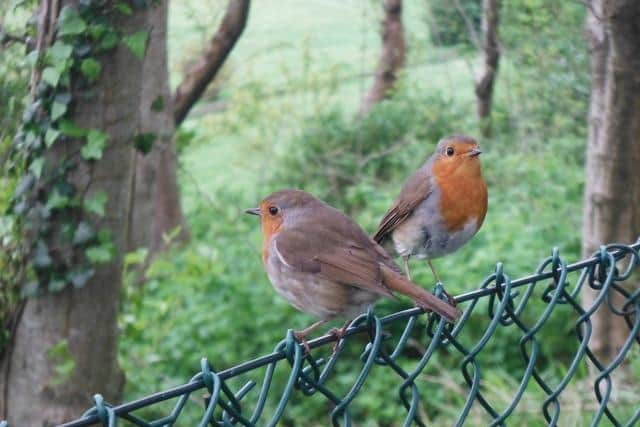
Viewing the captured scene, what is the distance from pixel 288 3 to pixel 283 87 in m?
4.68

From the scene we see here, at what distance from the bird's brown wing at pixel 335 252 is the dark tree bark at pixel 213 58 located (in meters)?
3.52

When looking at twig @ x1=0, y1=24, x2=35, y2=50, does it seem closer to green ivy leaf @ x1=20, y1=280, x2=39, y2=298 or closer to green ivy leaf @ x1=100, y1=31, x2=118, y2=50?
green ivy leaf @ x1=100, y1=31, x2=118, y2=50

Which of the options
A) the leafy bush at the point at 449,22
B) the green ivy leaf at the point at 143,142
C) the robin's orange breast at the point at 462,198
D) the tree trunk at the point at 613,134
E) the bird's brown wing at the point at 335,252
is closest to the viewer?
the bird's brown wing at the point at 335,252

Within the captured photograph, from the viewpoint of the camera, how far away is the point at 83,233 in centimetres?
362

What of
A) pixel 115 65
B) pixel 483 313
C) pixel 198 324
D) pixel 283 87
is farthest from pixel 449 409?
pixel 283 87

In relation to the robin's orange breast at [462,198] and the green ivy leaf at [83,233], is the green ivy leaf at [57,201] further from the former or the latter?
the robin's orange breast at [462,198]

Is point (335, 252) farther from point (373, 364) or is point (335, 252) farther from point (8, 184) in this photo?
point (8, 184)

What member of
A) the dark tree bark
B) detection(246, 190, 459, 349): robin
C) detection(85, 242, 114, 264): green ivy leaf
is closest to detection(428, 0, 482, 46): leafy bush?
the dark tree bark

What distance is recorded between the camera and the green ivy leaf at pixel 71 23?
11.1 feet

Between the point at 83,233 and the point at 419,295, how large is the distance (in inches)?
73.8

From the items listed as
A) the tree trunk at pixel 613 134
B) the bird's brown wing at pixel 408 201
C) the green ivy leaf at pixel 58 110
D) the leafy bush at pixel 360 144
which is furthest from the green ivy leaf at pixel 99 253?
the leafy bush at pixel 360 144

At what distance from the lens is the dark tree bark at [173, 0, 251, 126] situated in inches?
→ 232

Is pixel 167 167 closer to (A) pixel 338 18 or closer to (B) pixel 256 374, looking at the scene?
(B) pixel 256 374

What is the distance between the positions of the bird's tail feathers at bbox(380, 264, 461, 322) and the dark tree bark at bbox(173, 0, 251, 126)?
3712 millimetres
